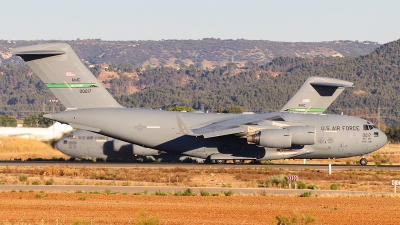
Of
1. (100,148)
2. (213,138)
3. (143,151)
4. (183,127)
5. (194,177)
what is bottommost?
(194,177)

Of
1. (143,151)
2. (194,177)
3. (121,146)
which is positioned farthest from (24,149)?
(194,177)

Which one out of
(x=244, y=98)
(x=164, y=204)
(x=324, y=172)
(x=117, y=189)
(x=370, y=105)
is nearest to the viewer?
(x=164, y=204)

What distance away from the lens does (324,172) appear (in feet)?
127

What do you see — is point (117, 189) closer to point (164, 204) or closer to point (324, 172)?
point (164, 204)

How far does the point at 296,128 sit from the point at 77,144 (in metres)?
13.6

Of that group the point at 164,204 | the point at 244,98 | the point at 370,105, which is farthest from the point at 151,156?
the point at 244,98

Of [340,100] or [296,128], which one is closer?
[296,128]

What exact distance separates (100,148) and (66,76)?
6161 mm

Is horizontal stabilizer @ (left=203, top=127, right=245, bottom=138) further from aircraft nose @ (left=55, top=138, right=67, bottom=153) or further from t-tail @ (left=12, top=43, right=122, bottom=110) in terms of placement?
aircraft nose @ (left=55, top=138, right=67, bottom=153)

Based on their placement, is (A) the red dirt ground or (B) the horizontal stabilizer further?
(B) the horizontal stabilizer

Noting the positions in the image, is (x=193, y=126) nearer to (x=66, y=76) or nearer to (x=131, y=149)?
(x=131, y=149)

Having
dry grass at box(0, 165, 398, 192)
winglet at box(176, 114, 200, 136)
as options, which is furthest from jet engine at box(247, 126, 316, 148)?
winglet at box(176, 114, 200, 136)

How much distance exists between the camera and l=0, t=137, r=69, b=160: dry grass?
1930 inches

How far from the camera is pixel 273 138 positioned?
41188 mm
